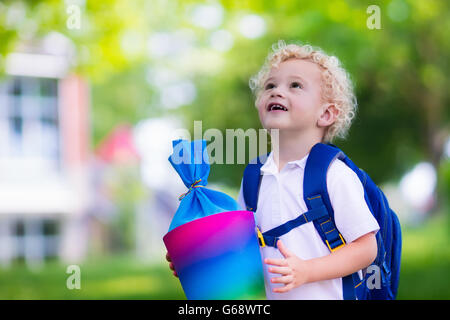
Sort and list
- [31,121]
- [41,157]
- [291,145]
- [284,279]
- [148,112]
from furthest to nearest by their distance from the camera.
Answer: [148,112]
[41,157]
[31,121]
[291,145]
[284,279]

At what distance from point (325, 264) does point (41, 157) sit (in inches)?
602

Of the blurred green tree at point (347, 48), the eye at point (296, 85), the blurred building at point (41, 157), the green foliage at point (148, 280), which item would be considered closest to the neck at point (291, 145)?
the eye at point (296, 85)

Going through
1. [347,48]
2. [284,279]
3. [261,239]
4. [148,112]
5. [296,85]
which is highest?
[148,112]

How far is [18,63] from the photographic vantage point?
14.2 metres

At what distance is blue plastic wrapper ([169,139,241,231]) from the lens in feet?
4.38

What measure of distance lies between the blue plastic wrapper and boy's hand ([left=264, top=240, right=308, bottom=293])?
164mm

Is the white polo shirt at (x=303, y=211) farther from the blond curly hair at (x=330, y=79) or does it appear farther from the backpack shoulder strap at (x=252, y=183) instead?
the blond curly hair at (x=330, y=79)

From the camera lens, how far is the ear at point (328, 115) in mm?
1483

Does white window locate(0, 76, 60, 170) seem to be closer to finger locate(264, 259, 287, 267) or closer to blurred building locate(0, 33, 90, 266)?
blurred building locate(0, 33, 90, 266)

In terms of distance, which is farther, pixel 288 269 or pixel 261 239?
pixel 261 239

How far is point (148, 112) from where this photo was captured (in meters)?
17.9

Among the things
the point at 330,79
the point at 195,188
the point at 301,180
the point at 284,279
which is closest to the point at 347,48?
the point at 330,79

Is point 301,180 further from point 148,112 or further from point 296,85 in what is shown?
point 148,112

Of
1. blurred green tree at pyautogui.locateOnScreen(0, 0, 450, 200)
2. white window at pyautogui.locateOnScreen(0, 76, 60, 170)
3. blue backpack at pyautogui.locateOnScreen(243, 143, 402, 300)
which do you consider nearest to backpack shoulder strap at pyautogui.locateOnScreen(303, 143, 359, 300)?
blue backpack at pyautogui.locateOnScreen(243, 143, 402, 300)
